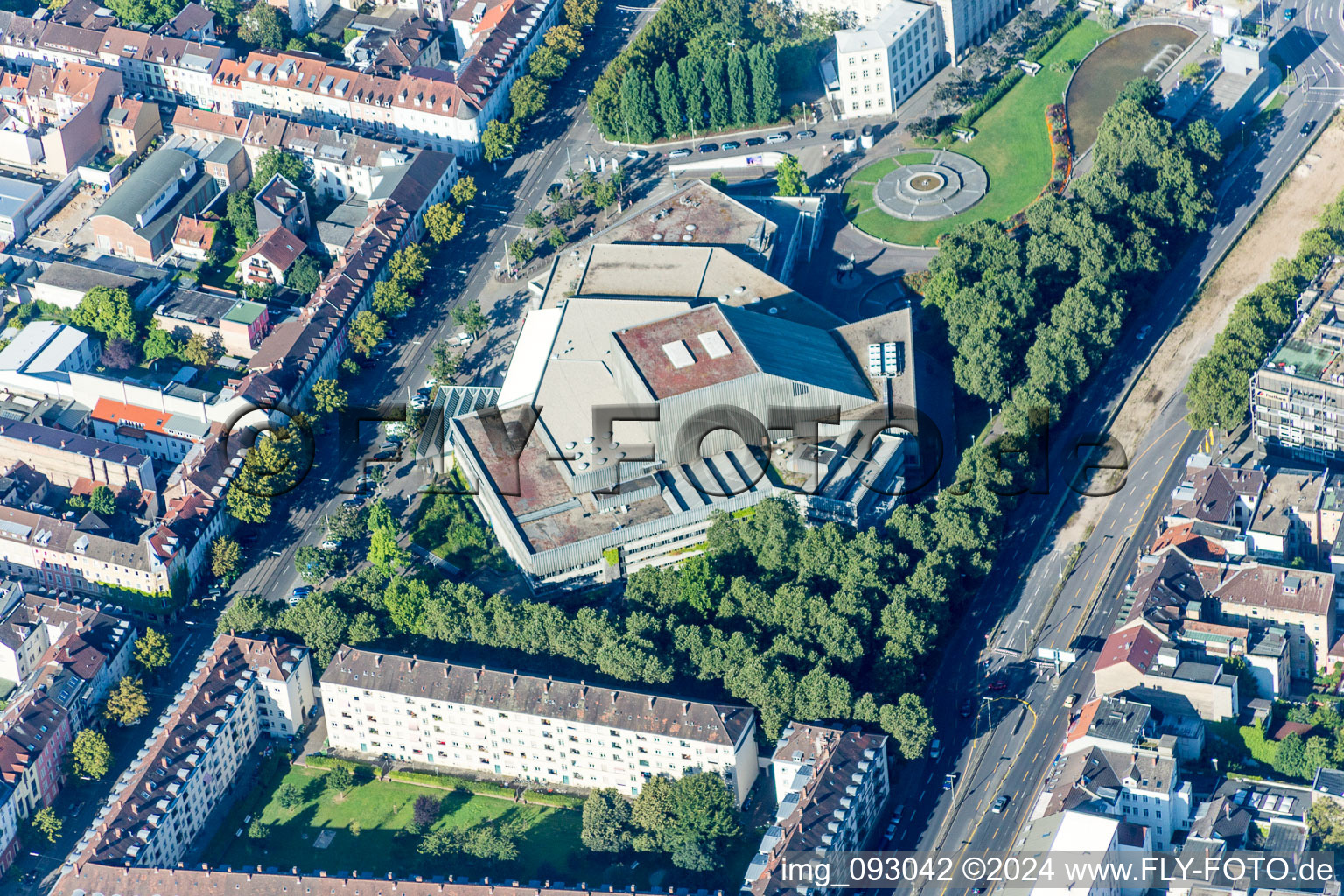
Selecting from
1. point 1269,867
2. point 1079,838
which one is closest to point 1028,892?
point 1079,838

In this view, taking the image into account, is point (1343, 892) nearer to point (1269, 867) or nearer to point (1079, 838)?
point (1269, 867)

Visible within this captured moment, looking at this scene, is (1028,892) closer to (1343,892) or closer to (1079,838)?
(1079,838)

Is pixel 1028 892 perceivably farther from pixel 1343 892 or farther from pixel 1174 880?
pixel 1343 892

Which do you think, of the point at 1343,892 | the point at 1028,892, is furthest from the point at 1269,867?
the point at 1028,892

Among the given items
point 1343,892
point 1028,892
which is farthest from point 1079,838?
point 1343,892

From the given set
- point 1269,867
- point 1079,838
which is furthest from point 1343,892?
point 1079,838
